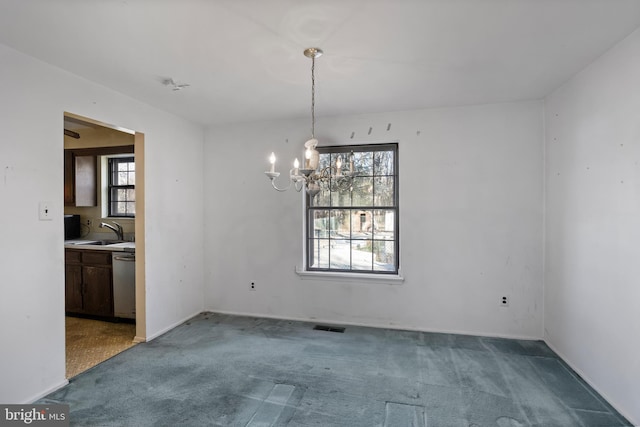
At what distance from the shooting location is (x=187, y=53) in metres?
2.32

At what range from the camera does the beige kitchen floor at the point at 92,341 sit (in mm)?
2937

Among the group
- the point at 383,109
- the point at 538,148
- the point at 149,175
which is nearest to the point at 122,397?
the point at 149,175

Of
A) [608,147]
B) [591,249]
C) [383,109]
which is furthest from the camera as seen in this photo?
[383,109]

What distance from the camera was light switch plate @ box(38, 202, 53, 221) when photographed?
7.93 ft

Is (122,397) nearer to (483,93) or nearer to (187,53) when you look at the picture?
(187,53)

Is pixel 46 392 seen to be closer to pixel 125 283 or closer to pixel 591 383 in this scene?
pixel 125 283

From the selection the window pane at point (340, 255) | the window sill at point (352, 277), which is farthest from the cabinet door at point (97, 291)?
the window pane at point (340, 255)

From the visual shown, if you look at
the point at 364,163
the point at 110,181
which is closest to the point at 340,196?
the point at 364,163

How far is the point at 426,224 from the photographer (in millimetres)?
3691

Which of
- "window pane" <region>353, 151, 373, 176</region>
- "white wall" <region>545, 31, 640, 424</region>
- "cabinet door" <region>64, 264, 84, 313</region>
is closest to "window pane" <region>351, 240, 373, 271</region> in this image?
"window pane" <region>353, 151, 373, 176</region>

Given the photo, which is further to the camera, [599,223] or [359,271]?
[359,271]

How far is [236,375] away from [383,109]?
309 centimetres

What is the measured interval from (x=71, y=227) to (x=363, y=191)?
4.24 meters

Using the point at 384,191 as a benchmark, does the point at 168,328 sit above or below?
below
